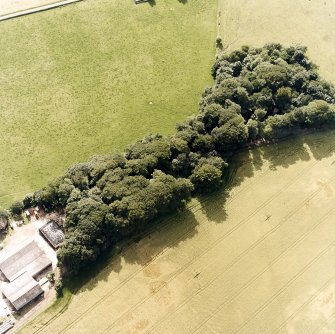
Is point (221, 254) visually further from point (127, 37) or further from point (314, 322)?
point (127, 37)

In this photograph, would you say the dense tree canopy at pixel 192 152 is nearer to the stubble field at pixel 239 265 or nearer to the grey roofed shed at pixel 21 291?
the stubble field at pixel 239 265

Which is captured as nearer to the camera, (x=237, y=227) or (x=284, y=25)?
(x=237, y=227)

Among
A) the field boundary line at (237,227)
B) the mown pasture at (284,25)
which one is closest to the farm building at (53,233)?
the field boundary line at (237,227)

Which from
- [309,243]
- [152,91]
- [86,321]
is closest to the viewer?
[86,321]

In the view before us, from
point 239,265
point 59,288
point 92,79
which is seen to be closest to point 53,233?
point 59,288

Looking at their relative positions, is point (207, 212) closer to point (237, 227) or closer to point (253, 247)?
point (237, 227)

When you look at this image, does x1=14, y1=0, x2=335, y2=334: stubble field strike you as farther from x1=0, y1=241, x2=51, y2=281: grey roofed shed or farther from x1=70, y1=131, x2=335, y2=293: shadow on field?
x1=0, y1=241, x2=51, y2=281: grey roofed shed

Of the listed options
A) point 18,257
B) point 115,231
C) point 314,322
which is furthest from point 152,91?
point 314,322

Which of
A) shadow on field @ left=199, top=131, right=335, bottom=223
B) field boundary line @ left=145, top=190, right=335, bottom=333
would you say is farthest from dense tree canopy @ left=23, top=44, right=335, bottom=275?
field boundary line @ left=145, top=190, right=335, bottom=333
